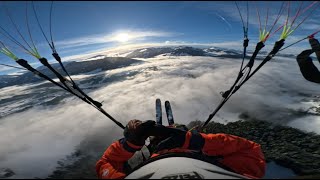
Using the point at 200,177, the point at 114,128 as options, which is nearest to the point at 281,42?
the point at 200,177

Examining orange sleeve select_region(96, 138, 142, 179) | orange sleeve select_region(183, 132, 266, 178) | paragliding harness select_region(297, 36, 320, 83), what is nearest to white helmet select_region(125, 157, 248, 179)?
orange sleeve select_region(183, 132, 266, 178)

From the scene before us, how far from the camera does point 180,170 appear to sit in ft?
14.8

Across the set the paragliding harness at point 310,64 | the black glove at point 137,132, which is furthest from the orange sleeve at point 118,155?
the paragliding harness at point 310,64

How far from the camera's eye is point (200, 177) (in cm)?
418

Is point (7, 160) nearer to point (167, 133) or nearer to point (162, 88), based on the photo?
point (162, 88)

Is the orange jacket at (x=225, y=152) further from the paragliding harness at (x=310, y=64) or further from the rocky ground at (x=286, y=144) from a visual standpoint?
the rocky ground at (x=286, y=144)

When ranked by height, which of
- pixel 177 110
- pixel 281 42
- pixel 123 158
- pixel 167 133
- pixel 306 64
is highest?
pixel 281 42

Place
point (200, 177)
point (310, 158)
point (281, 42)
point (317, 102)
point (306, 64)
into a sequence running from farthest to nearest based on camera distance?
point (317, 102)
point (310, 158)
point (281, 42)
point (306, 64)
point (200, 177)

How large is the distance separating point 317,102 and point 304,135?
253ft

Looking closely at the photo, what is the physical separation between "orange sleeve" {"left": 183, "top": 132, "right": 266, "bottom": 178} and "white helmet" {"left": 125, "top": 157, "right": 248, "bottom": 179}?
5.40 ft

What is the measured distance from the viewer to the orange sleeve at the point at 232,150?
6594 mm

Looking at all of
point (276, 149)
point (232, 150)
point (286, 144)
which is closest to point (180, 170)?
point (232, 150)

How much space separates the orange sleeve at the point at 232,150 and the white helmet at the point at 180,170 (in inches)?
64.8

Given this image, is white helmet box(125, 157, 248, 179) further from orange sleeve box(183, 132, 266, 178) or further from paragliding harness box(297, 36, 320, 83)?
paragliding harness box(297, 36, 320, 83)
